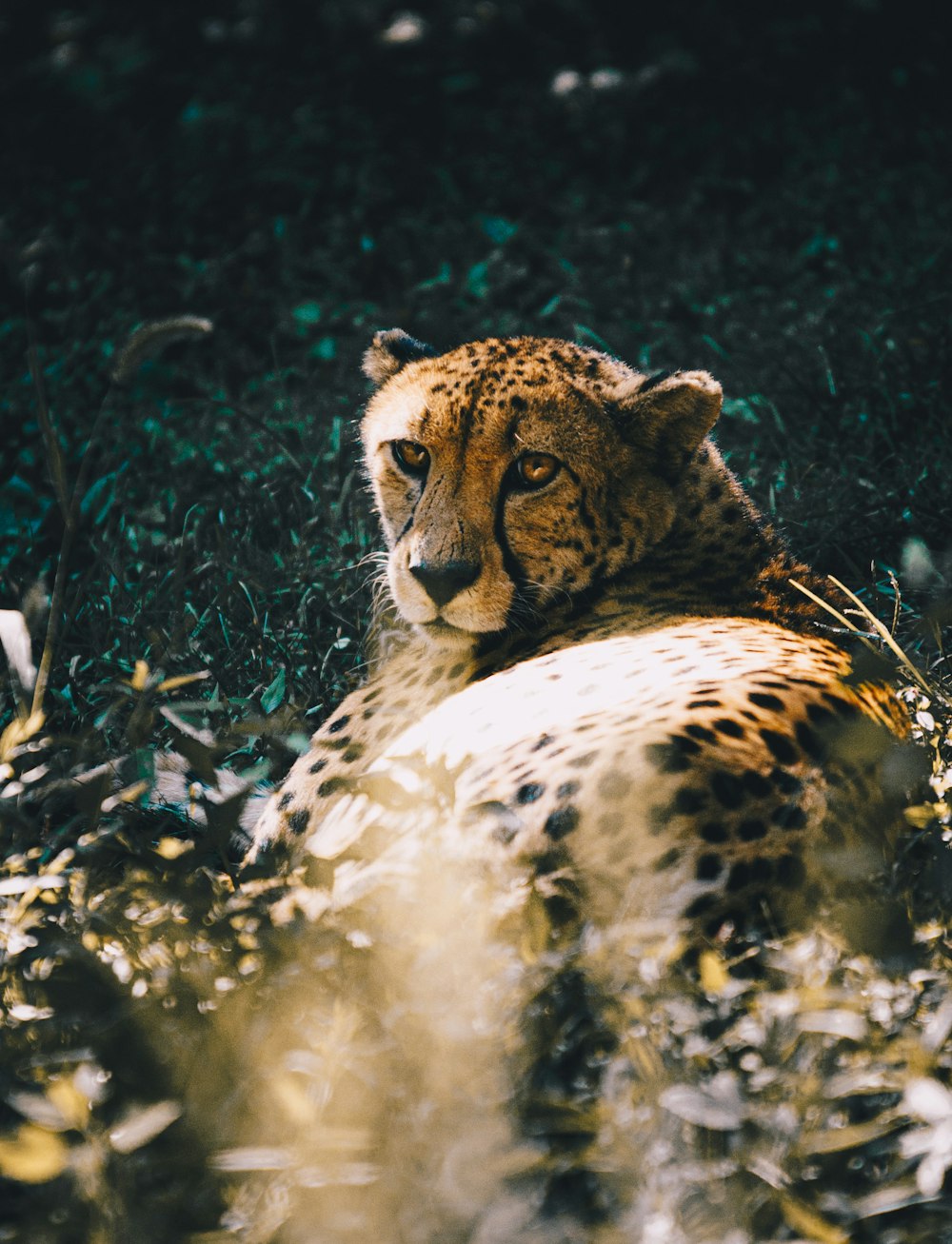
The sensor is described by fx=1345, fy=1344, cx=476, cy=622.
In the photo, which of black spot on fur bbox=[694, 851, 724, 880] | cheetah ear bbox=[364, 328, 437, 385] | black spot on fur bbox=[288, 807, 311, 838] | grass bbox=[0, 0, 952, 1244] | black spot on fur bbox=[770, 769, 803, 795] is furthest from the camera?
cheetah ear bbox=[364, 328, 437, 385]

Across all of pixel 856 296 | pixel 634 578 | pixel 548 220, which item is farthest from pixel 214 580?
pixel 548 220

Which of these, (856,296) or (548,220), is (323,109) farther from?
(856,296)

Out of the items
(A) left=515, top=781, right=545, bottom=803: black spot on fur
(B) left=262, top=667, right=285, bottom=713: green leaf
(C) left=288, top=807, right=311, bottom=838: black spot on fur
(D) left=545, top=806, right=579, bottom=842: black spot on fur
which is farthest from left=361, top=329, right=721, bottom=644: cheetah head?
(D) left=545, top=806, right=579, bottom=842: black spot on fur

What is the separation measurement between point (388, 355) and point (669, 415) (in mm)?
856

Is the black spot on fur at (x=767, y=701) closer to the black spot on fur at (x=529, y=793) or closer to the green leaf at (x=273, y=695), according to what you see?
the black spot on fur at (x=529, y=793)

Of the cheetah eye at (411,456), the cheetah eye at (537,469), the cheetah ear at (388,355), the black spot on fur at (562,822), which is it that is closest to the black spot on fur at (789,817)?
the black spot on fur at (562,822)

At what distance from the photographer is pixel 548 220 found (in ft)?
23.1

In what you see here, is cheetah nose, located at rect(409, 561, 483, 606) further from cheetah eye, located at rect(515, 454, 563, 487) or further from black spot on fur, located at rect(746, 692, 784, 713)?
black spot on fur, located at rect(746, 692, 784, 713)

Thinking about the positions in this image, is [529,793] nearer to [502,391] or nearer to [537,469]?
[537,469]

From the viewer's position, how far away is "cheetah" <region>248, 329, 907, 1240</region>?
159cm

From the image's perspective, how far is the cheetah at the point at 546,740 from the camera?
1.59 metres

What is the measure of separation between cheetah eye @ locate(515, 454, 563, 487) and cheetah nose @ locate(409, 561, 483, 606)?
238 mm

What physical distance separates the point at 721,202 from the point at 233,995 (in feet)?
20.6

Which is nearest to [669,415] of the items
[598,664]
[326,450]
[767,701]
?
[598,664]
